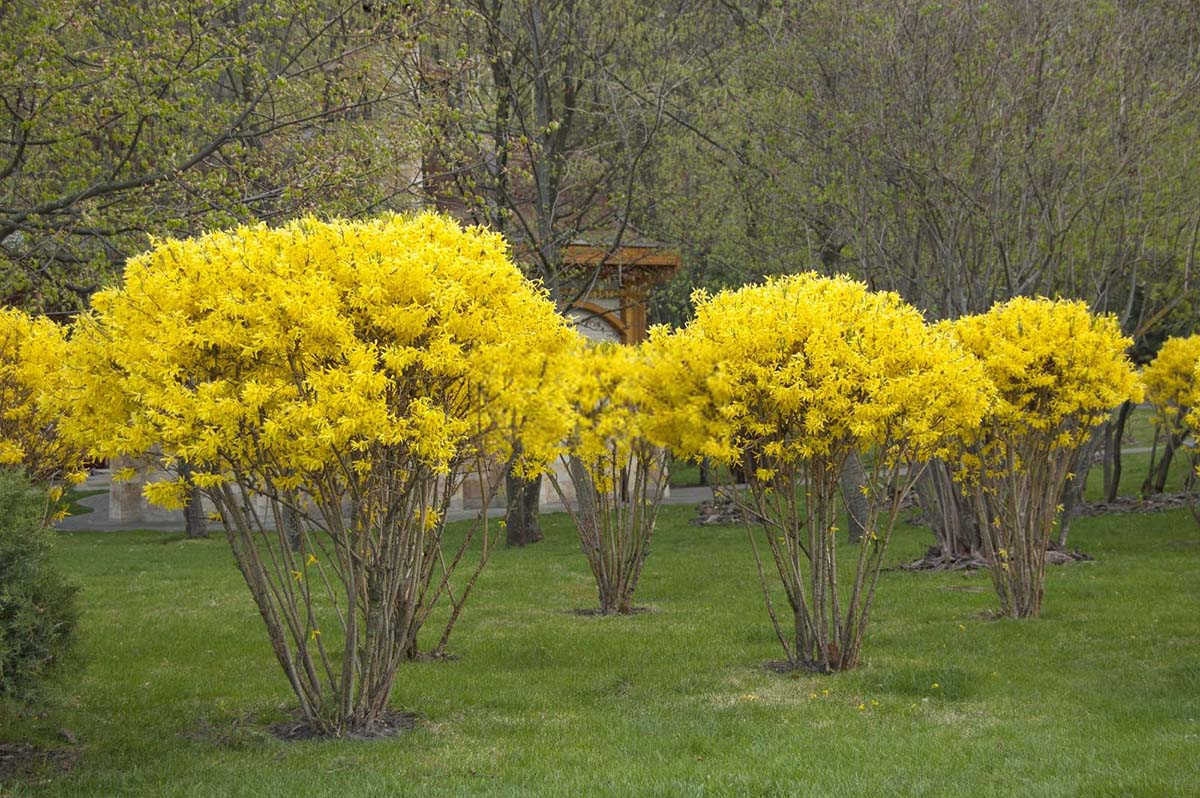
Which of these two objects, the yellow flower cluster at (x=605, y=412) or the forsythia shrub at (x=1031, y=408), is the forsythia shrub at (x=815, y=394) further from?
the forsythia shrub at (x=1031, y=408)

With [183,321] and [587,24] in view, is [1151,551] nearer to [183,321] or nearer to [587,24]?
[587,24]

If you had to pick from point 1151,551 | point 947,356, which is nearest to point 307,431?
point 947,356

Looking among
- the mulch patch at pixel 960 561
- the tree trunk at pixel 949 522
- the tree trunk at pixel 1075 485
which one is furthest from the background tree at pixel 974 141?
the tree trunk at pixel 1075 485

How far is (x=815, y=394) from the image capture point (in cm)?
807

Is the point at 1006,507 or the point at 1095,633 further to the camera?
the point at 1006,507

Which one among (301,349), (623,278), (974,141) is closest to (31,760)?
(301,349)

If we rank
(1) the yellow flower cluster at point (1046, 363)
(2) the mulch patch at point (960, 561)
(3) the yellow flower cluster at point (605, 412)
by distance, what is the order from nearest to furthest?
(1) the yellow flower cluster at point (1046, 363)
(3) the yellow flower cluster at point (605, 412)
(2) the mulch patch at point (960, 561)

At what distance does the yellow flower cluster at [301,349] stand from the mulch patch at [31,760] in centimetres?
167

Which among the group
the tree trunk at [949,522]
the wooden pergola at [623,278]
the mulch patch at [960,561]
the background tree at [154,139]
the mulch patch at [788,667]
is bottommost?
the mulch patch at [788,667]

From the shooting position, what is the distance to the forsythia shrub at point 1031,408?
1065cm

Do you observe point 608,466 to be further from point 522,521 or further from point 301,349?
point 522,521

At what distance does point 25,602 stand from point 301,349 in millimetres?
1953

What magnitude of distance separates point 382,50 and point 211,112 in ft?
9.12

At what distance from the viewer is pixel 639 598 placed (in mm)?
14055
